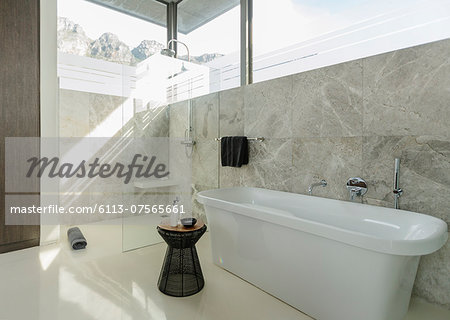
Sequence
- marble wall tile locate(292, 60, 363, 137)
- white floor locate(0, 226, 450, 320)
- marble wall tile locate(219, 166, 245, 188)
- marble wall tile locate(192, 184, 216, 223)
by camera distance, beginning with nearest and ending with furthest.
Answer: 1. white floor locate(0, 226, 450, 320)
2. marble wall tile locate(292, 60, 363, 137)
3. marble wall tile locate(219, 166, 245, 188)
4. marble wall tile locate(192, 184, 216, 223)

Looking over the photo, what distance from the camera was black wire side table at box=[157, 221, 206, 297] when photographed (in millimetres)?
2035

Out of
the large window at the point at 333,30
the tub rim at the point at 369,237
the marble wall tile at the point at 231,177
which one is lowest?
the tub rim at the point at 369,237

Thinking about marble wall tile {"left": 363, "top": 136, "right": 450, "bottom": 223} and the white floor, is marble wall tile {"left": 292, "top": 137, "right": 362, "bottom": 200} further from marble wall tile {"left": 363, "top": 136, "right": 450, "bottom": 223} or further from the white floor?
the white floor

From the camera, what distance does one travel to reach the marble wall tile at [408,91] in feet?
6.04

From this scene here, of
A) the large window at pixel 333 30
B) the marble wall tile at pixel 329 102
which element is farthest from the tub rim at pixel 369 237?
the large window at pixel 333 30

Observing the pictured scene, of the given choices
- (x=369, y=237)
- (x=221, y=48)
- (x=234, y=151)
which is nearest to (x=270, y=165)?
(x=234, y=151)

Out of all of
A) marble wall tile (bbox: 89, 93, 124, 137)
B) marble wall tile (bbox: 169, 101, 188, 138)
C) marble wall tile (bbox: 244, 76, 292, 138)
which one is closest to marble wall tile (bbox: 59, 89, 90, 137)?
marble wall tile (bbox: 89, 93, 124, 137)

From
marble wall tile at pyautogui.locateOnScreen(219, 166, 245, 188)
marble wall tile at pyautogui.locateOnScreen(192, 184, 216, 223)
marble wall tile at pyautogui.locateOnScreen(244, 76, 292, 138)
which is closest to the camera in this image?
marble wall tile at pyautogui.locateOnScreen(244, 76, 292, 138)

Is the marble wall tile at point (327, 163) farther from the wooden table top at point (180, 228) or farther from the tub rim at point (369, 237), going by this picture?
the wooden table top at point (180, 228)

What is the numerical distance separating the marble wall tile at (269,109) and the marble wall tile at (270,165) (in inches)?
4.0

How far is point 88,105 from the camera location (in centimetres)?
371

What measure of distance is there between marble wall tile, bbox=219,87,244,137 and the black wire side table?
1.44m

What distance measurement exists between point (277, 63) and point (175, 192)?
1927mm

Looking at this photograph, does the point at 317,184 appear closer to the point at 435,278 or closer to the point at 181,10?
the point at 435,278
